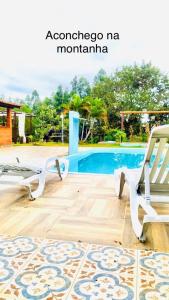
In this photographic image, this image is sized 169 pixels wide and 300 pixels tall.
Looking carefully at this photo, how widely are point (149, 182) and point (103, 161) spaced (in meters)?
6.42

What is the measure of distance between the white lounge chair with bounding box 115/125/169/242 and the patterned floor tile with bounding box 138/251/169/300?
24cm

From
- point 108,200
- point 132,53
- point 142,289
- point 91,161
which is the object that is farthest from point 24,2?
point 132,53

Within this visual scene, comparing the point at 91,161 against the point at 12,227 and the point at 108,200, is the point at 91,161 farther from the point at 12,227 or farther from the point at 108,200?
→ the point at 12,227

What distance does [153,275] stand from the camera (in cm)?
156

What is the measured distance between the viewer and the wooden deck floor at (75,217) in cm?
212

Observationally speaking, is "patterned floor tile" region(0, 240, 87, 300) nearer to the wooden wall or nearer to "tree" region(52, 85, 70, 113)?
the wooden wall

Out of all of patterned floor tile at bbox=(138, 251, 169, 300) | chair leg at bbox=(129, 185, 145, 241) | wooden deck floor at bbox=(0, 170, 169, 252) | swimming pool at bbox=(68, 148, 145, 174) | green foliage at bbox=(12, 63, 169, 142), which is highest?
green foliage at bbox=(12, 63, 169, 142)

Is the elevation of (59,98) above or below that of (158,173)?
above

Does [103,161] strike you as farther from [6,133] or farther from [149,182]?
[149,182]

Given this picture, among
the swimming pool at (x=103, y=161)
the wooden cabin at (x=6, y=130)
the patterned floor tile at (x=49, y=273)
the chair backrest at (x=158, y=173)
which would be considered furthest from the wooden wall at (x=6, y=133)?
the patterned floor tile at (x=49, y=273)

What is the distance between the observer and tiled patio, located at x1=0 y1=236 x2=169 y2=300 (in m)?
1.40

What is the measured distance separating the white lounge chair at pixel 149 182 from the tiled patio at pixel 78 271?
31 cm

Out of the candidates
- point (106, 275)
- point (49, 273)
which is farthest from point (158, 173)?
point (49, 273)

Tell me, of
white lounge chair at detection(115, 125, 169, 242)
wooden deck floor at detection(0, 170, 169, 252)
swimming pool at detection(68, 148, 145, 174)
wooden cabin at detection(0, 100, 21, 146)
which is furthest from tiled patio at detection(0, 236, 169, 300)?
wooden cabin at detection(0, 100, 21, 146)
